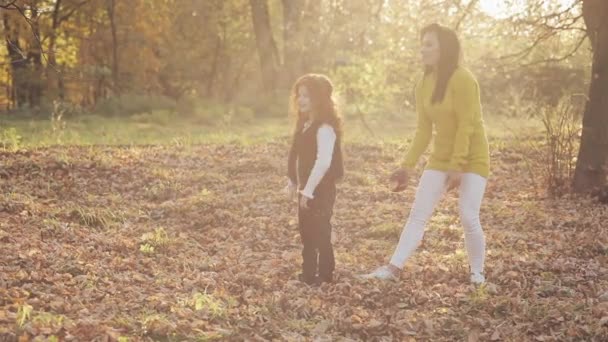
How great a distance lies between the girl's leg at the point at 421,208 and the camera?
6252 millimetres

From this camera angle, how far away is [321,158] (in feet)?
20.0

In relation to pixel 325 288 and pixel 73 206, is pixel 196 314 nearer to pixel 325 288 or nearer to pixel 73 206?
pixel 325 288

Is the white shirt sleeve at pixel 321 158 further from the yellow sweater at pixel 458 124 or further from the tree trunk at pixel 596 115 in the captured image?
the tree trunk at pixel 596 115

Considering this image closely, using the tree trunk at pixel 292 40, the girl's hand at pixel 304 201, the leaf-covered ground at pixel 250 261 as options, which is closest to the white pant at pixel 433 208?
the leaf-covered ground at pixel 250 261

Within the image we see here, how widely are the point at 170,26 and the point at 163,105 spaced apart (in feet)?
36.9

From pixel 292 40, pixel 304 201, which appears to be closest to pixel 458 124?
pixel 304 201

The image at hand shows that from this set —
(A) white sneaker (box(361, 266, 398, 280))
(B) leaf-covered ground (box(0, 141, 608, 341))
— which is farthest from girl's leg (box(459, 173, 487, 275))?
(A) white sneaker (box(361, 266, 398, 280))

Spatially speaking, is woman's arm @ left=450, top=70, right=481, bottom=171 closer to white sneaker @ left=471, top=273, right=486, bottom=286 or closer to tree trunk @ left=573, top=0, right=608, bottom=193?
white sneaker @ left=471, top=273, right=486, bottom=286

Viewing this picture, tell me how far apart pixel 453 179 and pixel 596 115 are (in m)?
6.11

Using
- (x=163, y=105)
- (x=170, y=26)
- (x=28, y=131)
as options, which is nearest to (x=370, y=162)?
(x=28, y=131)

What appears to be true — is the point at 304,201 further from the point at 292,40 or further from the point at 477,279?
the point at 292,40

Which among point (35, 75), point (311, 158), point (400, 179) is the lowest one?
point (400, 179)

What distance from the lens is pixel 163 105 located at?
2562cm

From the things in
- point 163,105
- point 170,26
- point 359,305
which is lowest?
point 359,305
